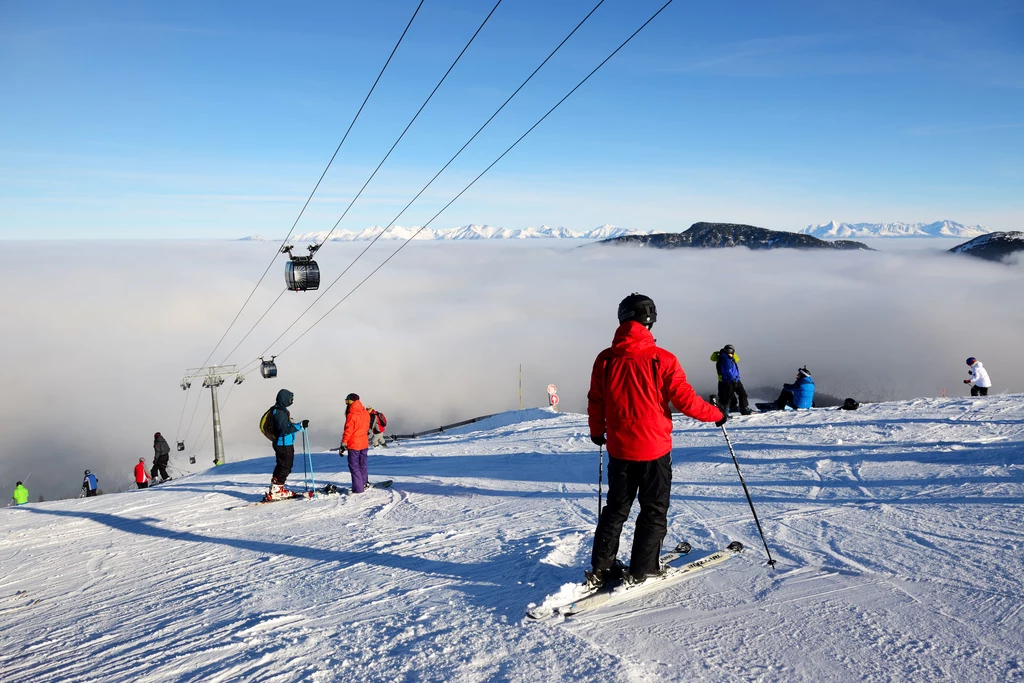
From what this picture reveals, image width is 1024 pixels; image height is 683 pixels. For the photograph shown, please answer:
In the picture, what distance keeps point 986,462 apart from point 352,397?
830cm

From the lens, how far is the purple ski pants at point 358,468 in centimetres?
953

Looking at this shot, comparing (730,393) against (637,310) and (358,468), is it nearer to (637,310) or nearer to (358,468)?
(358,468)

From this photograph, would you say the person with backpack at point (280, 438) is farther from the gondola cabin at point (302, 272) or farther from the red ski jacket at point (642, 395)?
the gondola cabin at point (302, 272)

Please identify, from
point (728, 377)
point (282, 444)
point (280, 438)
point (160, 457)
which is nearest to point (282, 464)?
point (282, 444)

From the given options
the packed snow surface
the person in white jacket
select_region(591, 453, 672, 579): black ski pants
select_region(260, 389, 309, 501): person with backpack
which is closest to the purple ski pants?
the packed snow surface

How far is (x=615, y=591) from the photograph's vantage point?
4152 mm

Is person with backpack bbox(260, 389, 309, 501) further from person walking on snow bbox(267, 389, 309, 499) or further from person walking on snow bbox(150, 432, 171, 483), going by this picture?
person walking on snow bbox(150, 432, 171, 483)

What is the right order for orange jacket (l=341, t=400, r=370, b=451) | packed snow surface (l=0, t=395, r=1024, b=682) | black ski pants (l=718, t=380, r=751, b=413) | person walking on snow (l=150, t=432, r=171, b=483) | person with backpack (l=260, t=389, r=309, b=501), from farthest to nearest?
1. person walking on snow (l=150, t=432, r=171, b=483)
2. black ski pants (l=718, t=380, r=751, b=413)
3. person with backpack (l=260, t=389, r=309, b=501)
4. orange jacket (l=341, t=400, r=370, b=451)
5. packed snow surface (l=0, t=395, r=1024, b=682)

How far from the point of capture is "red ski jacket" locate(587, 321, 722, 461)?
13.1 ft

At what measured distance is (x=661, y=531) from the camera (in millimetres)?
4211

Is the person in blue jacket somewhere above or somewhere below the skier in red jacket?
below

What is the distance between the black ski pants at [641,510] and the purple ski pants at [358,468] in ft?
19.6

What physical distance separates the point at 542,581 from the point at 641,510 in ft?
3.72

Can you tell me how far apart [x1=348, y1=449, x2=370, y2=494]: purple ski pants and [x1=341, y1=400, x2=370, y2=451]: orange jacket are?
0.09 metres
